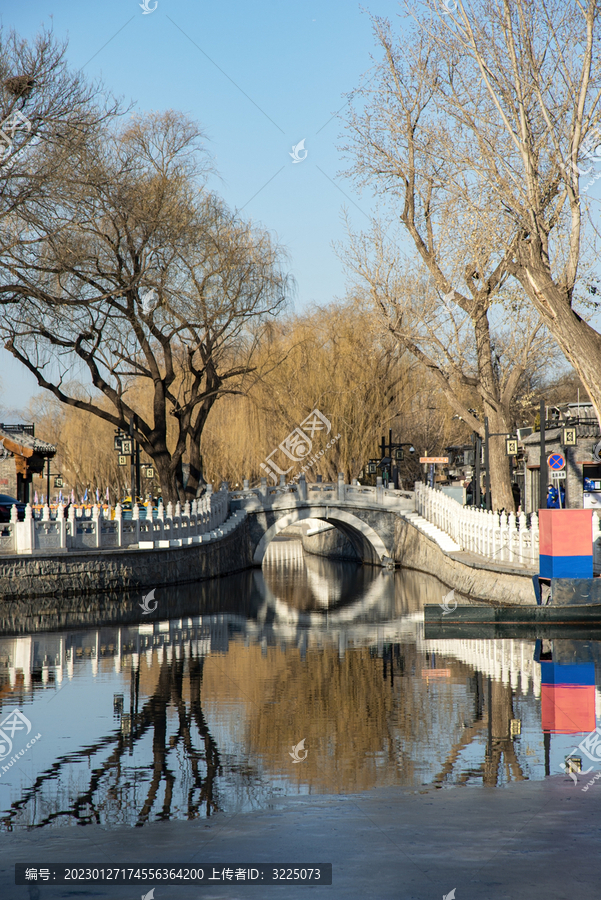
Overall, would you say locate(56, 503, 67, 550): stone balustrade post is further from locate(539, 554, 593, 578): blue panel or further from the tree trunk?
locate(539, 554, 593, 578): blue panel

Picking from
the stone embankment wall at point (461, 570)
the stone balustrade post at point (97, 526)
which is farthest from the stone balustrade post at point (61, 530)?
the stone embankment wall at point (461, 570)

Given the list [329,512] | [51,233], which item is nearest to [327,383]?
[329,512]

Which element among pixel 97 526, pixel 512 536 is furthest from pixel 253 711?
pixel 97 526

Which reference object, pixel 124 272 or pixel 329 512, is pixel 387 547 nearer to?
pixel 329 512

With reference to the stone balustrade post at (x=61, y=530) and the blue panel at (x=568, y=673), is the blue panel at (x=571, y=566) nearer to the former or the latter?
the blue panel at (x=568, y=673)

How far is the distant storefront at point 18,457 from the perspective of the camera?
3600 centimetres

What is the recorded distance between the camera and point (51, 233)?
1648 cm

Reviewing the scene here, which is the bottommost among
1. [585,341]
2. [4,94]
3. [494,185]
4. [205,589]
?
[205,589]

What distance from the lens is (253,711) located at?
9.25 metres

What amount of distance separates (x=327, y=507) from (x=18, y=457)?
13579 mm

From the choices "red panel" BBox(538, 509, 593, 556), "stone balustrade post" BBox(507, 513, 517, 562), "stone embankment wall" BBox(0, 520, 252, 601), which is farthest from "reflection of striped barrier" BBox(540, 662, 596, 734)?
"stone embankment wall" BBox(0, 520, 252, 601)

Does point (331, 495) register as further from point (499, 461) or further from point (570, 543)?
point (570, 543)

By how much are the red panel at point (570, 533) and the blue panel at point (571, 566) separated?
0.07 m

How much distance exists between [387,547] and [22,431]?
56.5 feet
